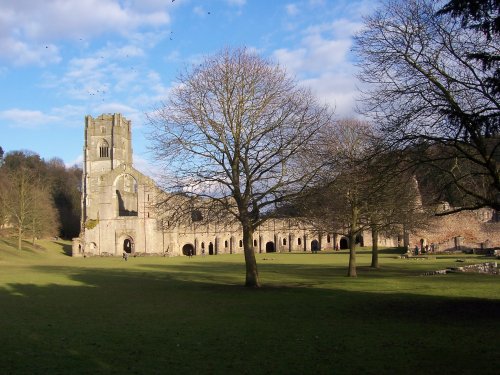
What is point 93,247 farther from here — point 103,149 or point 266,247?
point 266,247

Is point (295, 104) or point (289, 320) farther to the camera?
point (295, 104)

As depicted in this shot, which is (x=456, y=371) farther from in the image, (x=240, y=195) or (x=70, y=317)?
(x=240, y=195)

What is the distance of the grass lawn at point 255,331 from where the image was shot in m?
7.38

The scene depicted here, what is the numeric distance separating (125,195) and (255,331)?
6877cm

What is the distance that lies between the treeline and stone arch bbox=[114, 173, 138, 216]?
30.8 feet

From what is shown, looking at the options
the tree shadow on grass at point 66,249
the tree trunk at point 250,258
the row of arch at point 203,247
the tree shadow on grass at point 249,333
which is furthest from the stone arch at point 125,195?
the tree shadow on grass at point 249,333

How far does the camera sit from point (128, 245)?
7119 centimetres

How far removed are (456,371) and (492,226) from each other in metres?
63.4

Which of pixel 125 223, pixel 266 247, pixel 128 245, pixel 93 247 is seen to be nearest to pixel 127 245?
pixel 128 245

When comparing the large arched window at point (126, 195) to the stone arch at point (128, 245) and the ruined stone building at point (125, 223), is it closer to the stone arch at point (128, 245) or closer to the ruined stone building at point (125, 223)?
the ruined stone building at point (125, 223)

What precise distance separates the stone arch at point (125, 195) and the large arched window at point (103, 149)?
9.32m

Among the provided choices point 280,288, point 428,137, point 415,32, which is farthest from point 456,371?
point 280,288

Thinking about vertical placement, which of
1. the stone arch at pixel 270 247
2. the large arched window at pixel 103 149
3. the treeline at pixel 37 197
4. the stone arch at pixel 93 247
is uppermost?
the large arched window at pixel 103 149

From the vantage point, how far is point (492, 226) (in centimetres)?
6372
